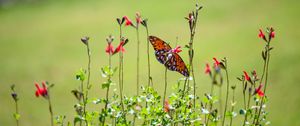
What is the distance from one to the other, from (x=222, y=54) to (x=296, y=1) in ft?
3.68

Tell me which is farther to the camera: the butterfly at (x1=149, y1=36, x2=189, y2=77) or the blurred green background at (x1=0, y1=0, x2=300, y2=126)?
the blurred green background at (x1=0, y1=0, x2=300, y2=126)

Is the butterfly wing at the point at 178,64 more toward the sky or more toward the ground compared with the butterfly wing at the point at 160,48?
more toward the ground

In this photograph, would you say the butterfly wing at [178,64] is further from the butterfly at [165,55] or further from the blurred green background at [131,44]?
the blurred green background at [131,44]

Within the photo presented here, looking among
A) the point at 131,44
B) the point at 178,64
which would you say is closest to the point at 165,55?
the point at 178,64

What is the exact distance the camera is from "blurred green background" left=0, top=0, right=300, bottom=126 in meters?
3.30

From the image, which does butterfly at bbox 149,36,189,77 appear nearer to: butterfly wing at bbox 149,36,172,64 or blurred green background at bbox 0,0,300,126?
butterfly wing at bbox 149,36,172,64

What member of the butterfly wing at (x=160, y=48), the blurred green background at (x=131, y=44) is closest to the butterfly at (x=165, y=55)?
the butterfly wing at (x=160, y=48)

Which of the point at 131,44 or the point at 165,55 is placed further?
the point at 131,44

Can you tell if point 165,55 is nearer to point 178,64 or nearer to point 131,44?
point 178,64

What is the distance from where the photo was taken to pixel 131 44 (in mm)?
4309

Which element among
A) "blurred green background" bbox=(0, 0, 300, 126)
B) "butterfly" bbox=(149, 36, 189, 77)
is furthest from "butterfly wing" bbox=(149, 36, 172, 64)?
"blurred green background" bbox=(0, 0, 300, 126)

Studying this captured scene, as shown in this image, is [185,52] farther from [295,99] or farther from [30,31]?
[30,31]

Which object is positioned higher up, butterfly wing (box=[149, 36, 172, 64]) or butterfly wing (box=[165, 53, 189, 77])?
butterfly wing (box=[149, 36, 172, 64])

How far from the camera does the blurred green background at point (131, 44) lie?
3.30 meters
